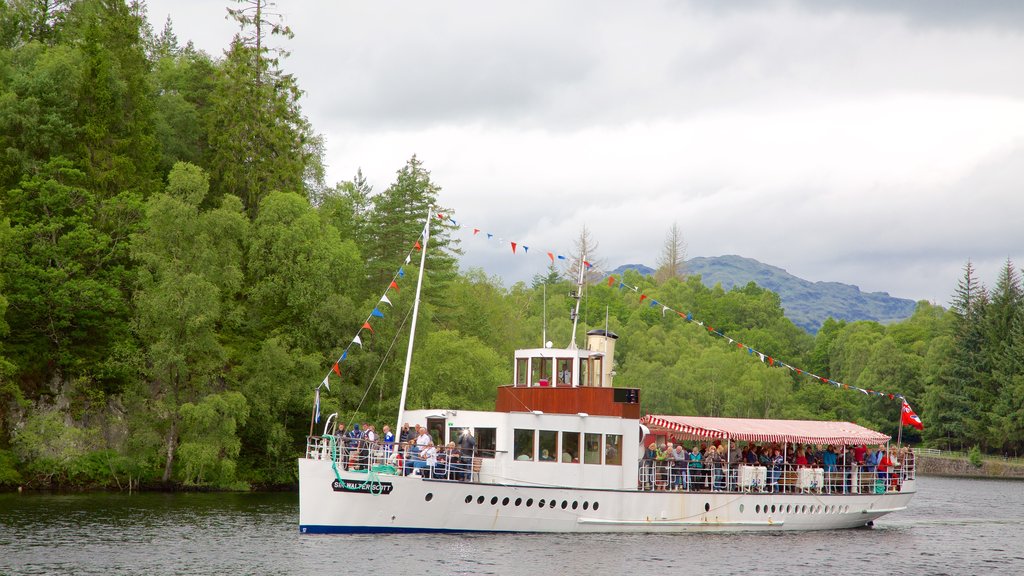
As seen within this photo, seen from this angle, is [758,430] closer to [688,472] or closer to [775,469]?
[775,469]

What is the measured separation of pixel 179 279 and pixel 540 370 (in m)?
21.5

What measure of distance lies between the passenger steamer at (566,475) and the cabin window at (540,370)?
0.10 feet

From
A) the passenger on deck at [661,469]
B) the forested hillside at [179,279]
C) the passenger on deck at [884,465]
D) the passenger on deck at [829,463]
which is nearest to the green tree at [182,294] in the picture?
the forested hillside at [179,279]

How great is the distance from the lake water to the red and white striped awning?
315cm

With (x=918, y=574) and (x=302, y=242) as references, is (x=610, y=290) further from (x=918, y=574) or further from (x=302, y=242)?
(x=918, y=574)

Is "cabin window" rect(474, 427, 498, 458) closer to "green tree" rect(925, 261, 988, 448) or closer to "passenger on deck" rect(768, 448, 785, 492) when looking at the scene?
"passenger on deck" rect(768, 448, 785, 492)

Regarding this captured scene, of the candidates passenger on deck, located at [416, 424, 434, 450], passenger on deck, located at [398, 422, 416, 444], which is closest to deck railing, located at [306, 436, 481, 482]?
passenger on deck, located at [416, 424, 434, 450]

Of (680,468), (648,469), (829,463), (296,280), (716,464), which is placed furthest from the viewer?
(296,280)

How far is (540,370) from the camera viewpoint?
35125 millimetres

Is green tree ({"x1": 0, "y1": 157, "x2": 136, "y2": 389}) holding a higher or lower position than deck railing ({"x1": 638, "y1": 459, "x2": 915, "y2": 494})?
higher

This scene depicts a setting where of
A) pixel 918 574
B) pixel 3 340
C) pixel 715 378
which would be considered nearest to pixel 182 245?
pixel 3 340

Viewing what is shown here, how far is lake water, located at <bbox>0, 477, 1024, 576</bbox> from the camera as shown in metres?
27.1

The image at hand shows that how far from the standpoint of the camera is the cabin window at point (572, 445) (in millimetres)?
33562

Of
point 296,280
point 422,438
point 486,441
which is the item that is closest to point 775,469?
point 486,441
